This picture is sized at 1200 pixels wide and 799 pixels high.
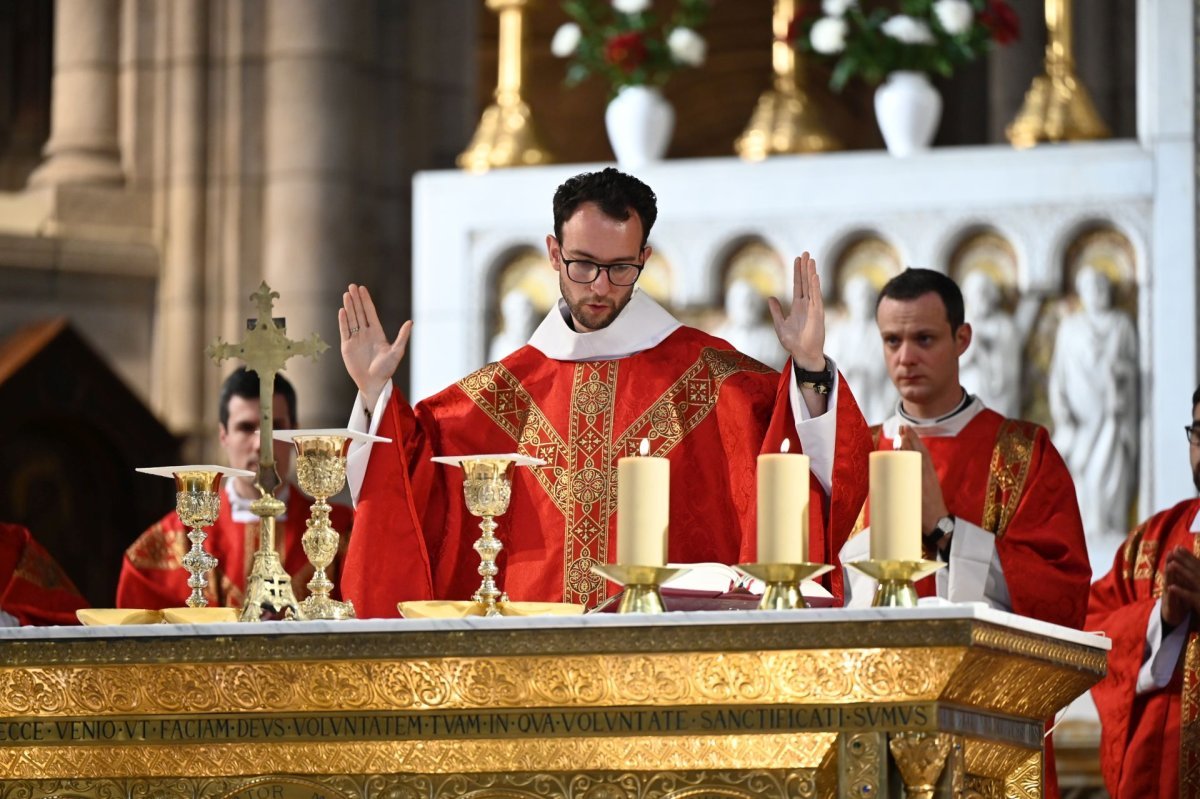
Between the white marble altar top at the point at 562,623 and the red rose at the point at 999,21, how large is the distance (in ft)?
16.8

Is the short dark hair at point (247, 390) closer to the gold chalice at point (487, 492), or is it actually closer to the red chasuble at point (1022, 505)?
the red chasuble at point (1022, 505)

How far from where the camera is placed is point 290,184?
10.4 m

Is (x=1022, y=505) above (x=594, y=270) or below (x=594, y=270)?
below

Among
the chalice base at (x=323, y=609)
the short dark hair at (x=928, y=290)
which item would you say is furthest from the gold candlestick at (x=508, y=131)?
the chalice base at (x=323, y=609)

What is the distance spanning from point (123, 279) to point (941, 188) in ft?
12.8

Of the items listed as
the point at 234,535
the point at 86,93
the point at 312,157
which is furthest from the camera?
the point at 86,93

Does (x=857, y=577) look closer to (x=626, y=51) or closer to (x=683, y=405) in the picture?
(x=683, y=405)

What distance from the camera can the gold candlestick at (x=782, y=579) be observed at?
3686 mm

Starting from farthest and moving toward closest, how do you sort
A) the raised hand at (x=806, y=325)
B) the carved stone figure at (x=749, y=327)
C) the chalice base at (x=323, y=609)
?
the carved stone figure at (x=749, y=327) → the raised hand at (x=806, y=325) → the chalice base at (x=323, y=609)

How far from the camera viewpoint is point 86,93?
34.7 feet

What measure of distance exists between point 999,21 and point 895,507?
537 cm

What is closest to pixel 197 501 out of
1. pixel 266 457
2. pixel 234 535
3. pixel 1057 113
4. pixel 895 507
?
pixel 266 457

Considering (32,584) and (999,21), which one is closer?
Result: (32,584)

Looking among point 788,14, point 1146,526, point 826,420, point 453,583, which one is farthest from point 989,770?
point 788,14
